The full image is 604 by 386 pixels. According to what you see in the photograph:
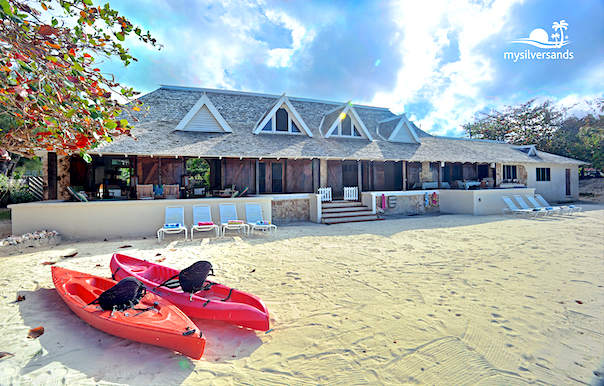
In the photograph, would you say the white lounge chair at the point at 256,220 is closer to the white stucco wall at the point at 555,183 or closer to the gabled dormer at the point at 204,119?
the gabled dormer at the point at 204,119

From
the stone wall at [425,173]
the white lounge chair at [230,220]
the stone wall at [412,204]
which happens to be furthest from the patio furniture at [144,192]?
the stone wall at [425,173]

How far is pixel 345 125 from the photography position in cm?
1778

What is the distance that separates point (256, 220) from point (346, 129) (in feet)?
32.8

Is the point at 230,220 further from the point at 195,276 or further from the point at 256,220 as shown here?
the point at 195,276

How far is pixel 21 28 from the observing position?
3.25 metres

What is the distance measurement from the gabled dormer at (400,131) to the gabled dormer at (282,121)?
21.4ft

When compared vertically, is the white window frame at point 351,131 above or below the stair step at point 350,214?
above

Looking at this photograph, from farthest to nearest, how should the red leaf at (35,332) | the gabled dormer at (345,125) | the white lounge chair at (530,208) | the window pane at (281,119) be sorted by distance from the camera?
the gabled dormer at (345,125), the window pane at (281,119), the white lounge chair at (530,208), the red leaf at (35,332)

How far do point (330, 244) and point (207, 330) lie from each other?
5.60 meters

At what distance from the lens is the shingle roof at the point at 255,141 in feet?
41.0

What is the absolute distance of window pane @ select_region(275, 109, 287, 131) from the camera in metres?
16.0

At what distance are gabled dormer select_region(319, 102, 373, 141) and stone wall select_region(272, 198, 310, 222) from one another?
5.33 metres

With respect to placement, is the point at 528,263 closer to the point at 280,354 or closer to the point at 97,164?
the point at 280,354

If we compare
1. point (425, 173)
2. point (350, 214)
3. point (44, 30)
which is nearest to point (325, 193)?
point (350, 214)
